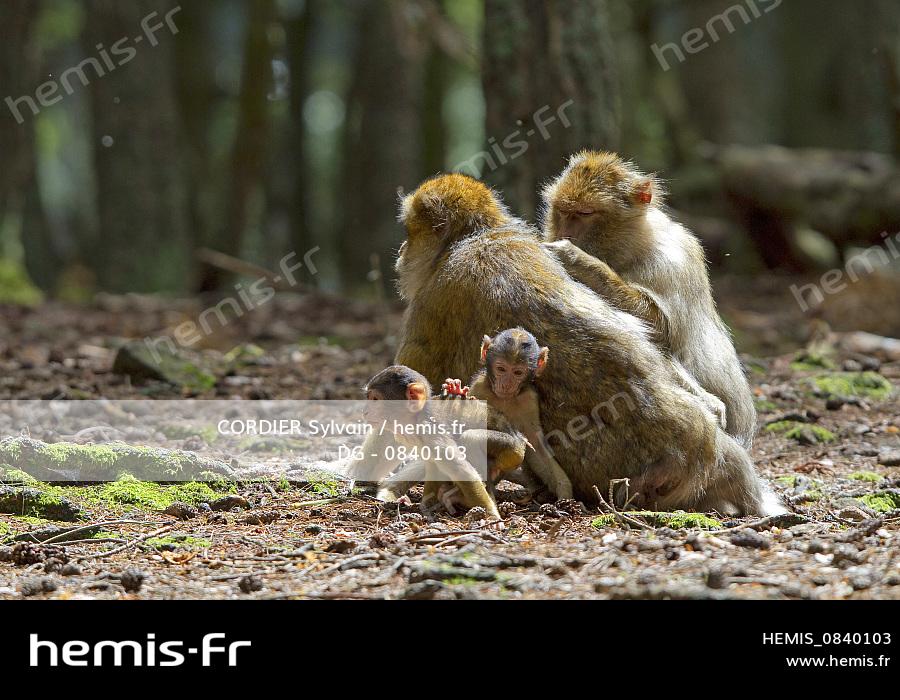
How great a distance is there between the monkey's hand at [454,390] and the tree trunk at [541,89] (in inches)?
165

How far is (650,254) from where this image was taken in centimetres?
632

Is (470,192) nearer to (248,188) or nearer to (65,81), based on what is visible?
(248,188)

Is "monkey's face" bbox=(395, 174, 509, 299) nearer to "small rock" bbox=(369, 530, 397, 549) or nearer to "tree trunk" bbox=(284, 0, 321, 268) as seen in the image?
"small rock" bbox=(369, 530, 397, 549)

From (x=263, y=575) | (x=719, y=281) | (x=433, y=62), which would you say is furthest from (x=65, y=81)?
(x=263, y=575)

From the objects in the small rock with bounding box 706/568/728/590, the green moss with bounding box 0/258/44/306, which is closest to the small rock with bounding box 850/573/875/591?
the small rock with bounding box 706/568/728/590

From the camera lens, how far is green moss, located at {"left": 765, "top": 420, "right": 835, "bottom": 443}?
7.61m

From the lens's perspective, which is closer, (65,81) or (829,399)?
(829,399)

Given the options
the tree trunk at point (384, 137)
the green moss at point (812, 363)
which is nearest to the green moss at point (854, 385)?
the green moss at point (812, 363)

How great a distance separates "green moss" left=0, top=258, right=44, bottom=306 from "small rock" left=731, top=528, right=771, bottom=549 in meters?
12.4

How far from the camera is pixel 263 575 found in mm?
4516

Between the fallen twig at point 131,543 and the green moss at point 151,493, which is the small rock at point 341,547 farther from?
the green moss at point 151,493

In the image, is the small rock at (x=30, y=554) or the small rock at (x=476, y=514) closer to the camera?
the small rock at (x=30, y=554)

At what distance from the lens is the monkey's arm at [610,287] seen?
230 inches
